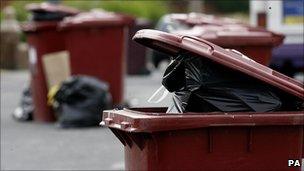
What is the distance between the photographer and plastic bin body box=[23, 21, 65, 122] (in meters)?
11.8

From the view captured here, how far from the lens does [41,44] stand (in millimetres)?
11852

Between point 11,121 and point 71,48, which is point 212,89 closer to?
point 71,48

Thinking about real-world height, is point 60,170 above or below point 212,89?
below

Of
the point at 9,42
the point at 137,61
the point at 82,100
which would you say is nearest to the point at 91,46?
the point at 82,100

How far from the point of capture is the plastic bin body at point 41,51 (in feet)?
38.9

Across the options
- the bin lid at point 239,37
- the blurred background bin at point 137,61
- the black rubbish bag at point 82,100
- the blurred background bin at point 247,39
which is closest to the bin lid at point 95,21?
the black rubbish bag at point 82,100

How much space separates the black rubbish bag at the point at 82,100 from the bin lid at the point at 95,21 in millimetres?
670

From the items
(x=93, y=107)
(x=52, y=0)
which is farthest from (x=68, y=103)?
(x=52, y=0)

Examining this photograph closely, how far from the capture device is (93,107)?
1090 centimetres

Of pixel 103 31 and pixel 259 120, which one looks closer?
pixel 259 120

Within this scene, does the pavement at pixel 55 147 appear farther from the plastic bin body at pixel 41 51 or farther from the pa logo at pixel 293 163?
the pa logo at pixel 293 163

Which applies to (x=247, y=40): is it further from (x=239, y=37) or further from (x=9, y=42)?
(x=9, y=42)

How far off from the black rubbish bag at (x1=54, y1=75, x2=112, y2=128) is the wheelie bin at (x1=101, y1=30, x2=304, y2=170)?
237 inches

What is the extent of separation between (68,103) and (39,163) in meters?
2.53
